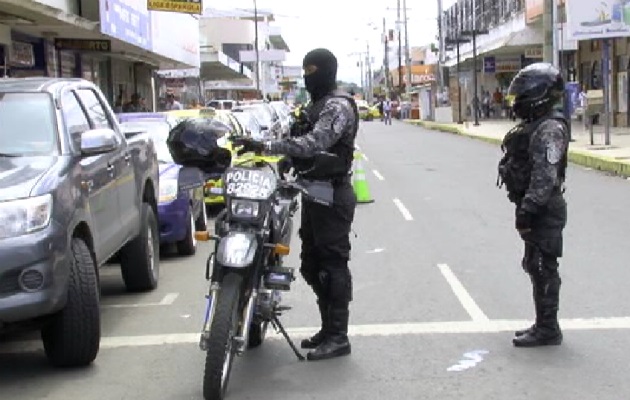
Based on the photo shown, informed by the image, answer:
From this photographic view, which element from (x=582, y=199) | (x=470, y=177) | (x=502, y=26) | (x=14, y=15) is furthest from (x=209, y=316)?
(x=502, y=26)

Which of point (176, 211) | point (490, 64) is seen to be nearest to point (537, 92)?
point (176, 211)

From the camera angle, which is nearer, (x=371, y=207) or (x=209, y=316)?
(x=209, y=316)

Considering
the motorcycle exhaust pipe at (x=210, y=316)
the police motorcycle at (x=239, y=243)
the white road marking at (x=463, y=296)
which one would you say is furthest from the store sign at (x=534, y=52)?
the motorcycle exhaust pipe at (x=210, y=316)

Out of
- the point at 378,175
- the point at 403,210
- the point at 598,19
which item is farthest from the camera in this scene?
the point at 598,19

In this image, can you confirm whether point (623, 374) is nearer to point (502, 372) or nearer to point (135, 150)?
point (502, 372)

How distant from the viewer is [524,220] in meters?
6.00

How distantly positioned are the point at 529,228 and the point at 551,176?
41cm

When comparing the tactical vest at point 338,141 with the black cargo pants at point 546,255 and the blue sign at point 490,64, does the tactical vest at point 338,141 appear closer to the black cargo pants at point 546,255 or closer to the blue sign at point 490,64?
the black cargo pants at point 546,255

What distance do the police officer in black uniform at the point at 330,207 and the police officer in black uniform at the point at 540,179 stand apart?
1.13m

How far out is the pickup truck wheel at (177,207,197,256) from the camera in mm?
10211

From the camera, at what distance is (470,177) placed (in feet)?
62.5

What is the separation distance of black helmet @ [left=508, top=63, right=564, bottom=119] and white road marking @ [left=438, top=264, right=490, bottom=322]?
1730 mm

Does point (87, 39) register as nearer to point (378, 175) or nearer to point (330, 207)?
point (378, 175)

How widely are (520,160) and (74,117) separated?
3.34 meters
